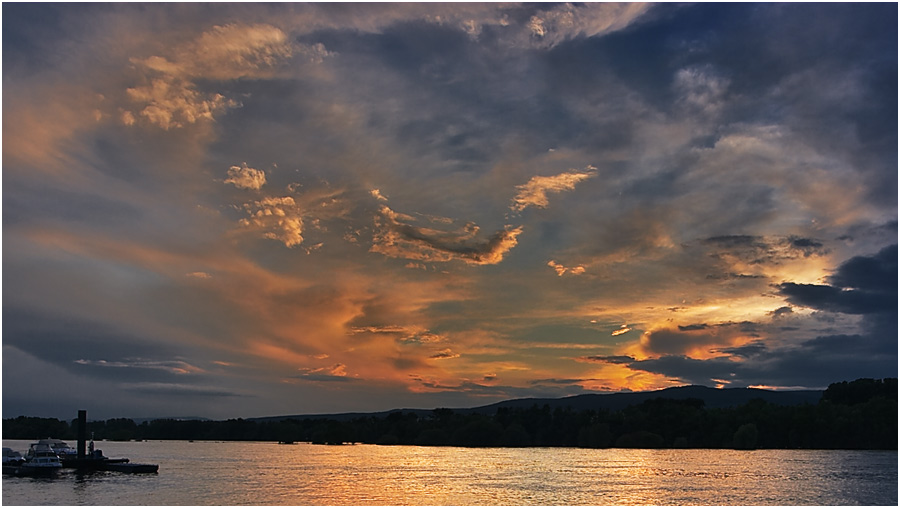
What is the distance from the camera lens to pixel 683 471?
596 feet

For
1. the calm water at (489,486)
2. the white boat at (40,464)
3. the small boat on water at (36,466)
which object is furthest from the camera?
the white boat at (40,464)

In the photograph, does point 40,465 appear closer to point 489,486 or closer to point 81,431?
point 81,431

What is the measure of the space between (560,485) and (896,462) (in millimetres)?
105211

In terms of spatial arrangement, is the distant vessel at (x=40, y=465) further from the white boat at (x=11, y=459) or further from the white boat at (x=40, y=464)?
the white boat at (x=11, y=459)

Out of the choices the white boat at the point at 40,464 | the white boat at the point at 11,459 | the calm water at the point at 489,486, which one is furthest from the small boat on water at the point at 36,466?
the calm water at the point at 489,486

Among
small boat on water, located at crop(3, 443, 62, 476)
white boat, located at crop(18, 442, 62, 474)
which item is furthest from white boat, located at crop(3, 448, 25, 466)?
white boat, located at crop(18, 442, 62, 474)

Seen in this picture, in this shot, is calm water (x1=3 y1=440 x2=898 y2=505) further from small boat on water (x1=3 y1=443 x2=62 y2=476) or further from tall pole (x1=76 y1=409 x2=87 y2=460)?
tall pole (x1=76 y1=409 x2=87 y2=460)

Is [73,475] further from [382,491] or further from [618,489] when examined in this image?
[618,489]

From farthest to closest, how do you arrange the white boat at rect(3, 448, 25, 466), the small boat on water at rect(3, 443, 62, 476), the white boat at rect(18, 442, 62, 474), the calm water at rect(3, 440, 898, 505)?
the white boat at rect(3, 448, 25, 466), the white boat at rect(18, 442, 62, 474), the small boat on water at rect(3, 443, 62, 476), the calm water at rect(3, 440, 898, 505)

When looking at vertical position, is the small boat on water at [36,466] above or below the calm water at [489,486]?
above

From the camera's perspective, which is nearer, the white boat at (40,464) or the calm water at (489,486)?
the calm water at (489,486)

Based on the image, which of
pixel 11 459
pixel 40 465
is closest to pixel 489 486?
pixel 40 465

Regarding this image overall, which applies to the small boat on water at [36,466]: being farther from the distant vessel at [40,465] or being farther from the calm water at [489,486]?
the calm water at [489,486]

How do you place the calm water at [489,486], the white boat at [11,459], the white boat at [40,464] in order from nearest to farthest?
the calm water at [489,486], the white boat at [40,464], the white boat at [11,459]
